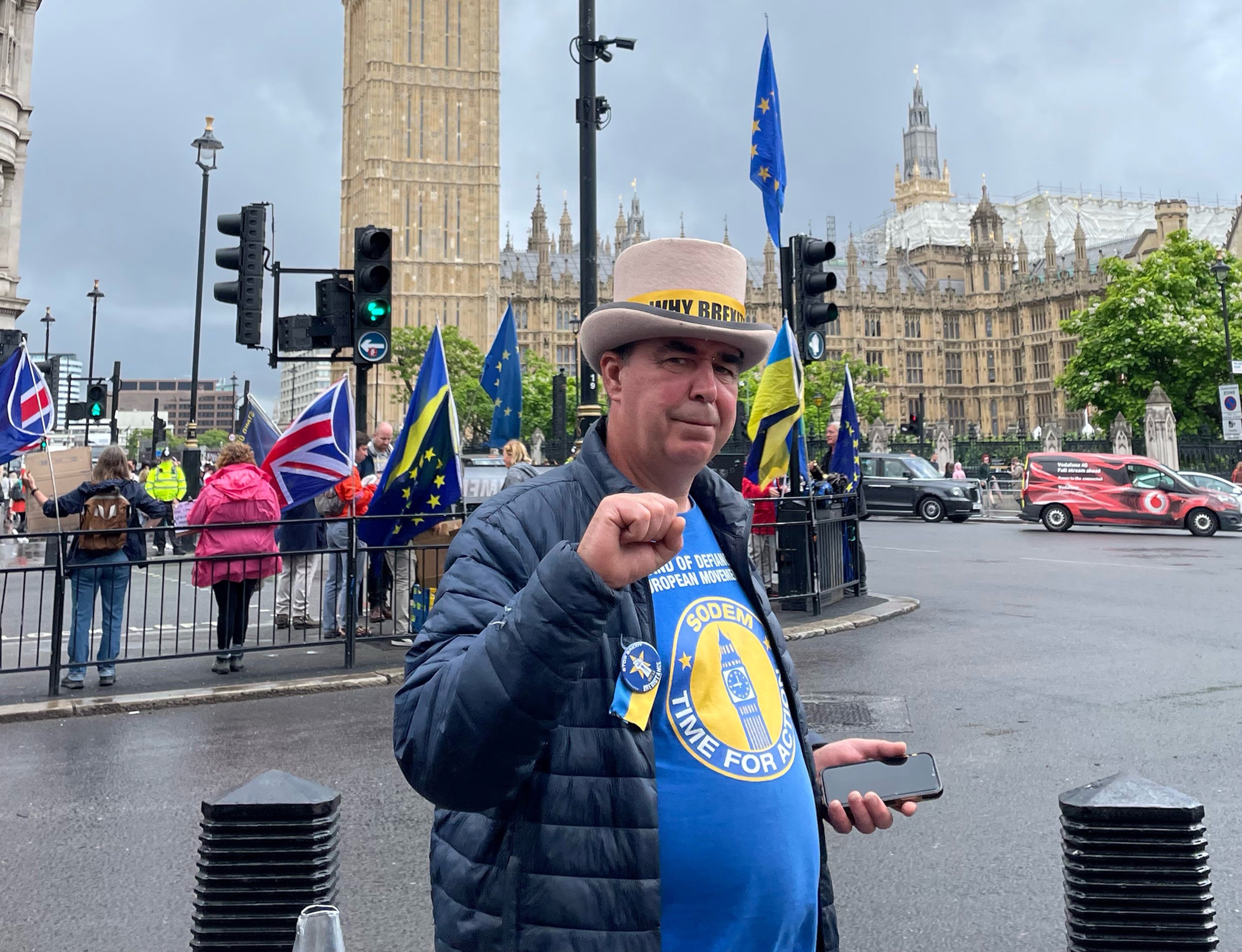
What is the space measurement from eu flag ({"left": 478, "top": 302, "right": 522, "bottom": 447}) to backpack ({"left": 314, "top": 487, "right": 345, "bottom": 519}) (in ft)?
8.58

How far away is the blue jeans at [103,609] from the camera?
757cm

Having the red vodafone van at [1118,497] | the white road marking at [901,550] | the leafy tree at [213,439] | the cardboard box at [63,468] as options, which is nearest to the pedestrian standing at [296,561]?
the cardboard box at [63,468]

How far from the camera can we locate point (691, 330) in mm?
1665

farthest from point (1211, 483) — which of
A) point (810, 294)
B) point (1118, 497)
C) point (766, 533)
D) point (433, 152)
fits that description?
point (433, 152)

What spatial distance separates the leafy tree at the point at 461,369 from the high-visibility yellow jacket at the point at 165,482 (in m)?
39.2

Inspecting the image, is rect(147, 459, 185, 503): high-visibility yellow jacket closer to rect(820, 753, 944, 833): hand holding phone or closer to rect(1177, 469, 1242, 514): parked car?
rect(820, 753, 944, 833): hand holding phone

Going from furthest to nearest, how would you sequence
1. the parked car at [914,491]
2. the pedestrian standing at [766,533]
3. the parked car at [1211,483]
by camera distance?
the parked car at [914,491], the parked car at [1211,483], the pedestrian standing at [766,533]

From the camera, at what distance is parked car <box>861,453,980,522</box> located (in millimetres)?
26578

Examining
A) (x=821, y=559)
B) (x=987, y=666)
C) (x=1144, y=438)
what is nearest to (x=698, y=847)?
(x=987, y=666)

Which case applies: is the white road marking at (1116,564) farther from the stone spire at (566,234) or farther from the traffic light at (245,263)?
the stone spire at (566,234)

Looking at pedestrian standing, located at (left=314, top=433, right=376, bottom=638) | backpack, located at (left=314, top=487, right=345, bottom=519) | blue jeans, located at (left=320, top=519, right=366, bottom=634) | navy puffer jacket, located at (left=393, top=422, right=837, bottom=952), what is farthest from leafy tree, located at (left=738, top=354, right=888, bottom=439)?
navy puffer jacket, located at (left=393, top=422, right=837, bottom=952)

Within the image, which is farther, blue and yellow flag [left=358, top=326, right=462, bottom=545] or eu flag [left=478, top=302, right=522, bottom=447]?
eu flag [left=478, top=302, right=522, bottom=447]

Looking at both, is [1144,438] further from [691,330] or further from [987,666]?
[691,330]

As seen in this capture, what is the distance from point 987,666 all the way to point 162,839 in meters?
5.69
